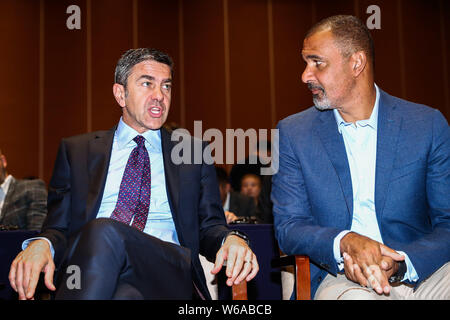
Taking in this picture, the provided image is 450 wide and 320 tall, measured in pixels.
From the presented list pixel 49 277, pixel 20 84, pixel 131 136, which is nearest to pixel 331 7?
pixel 20 84

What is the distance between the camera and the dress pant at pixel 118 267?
4.35 ft

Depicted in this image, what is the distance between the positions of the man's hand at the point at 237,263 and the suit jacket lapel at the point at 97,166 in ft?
2.02

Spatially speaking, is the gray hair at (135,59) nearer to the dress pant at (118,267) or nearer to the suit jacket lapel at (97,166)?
the suit jacket lapel at (97,166)

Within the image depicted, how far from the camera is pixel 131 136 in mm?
2252

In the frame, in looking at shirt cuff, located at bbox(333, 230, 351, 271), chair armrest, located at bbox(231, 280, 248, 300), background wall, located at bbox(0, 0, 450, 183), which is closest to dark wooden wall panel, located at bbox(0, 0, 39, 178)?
background wall, located at bbox(0, 0, 450, 183)

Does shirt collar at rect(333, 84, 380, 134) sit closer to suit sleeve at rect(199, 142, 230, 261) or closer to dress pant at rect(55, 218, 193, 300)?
suit sleeve at rect(199, 142, 230, 261)

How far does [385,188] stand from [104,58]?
16.8 feet

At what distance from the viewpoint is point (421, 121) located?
1989 millimetres

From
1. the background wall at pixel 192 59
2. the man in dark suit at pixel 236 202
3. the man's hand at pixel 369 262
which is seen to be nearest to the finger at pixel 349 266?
the man's hand at pixel 369 262

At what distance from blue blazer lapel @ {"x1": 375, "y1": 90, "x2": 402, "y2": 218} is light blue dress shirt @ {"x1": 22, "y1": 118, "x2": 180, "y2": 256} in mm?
822

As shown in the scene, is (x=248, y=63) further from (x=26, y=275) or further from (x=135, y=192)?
(x=26, y=275)

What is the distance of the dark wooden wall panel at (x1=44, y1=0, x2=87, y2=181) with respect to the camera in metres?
6.32
